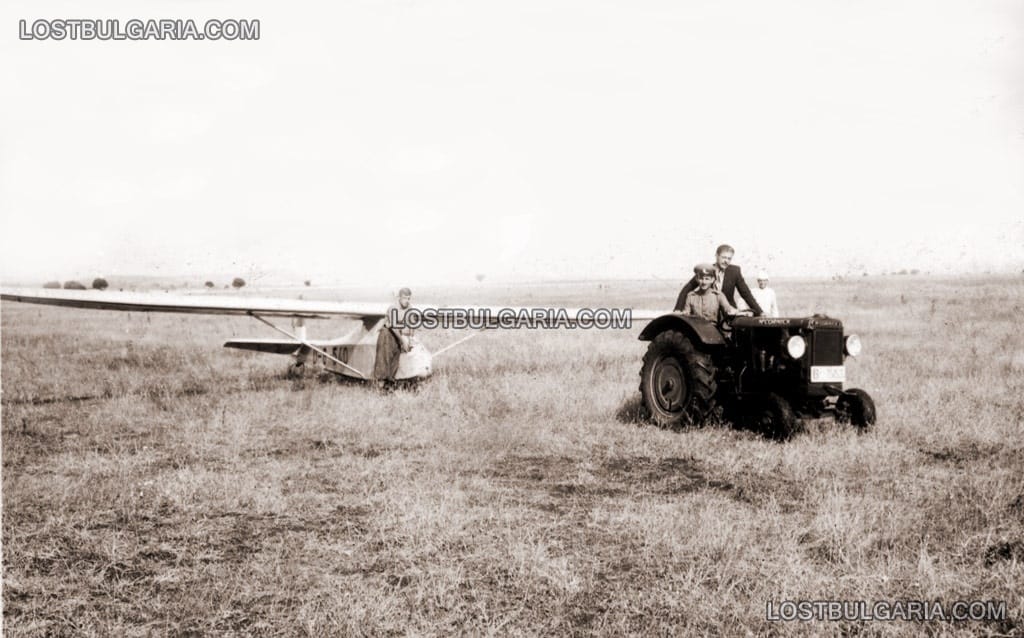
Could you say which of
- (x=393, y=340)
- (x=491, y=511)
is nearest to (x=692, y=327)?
(x=491, y=511)

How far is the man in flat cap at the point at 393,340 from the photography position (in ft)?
32.6

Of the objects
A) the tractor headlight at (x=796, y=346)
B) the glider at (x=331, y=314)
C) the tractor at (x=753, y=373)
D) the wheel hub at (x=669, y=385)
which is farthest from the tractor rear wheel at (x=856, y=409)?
the glider at (x=331, y=314)

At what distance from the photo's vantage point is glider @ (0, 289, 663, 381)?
9036mm

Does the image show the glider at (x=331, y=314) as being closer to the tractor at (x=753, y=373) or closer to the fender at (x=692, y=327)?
the fender at (x=692, y=327)

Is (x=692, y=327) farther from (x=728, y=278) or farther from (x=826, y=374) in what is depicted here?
(x=826, y=374)

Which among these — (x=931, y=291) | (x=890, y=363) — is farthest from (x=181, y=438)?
(x=931, y=291)

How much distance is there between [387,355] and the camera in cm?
1005

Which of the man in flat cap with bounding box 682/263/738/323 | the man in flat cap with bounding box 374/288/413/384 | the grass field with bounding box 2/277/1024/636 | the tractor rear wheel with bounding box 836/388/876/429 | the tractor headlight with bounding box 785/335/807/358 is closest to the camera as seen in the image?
the grass field with bounding box 2/277/1024/636

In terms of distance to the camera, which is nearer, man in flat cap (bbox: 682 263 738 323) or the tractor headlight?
the tractor headlight

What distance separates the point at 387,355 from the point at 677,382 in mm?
4497

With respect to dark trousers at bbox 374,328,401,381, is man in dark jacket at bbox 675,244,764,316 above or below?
above

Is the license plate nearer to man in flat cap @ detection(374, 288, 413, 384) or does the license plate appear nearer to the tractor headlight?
the tractor headlight

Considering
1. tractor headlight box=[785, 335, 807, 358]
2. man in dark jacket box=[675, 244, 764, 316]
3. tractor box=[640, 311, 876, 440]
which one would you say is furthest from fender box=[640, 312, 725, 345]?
tractor headlight box=[785, 335, 807, 358]

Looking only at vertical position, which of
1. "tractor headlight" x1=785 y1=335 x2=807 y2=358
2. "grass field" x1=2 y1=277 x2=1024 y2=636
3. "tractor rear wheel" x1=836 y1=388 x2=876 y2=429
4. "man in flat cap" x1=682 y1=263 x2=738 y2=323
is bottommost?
"grass field" x1=2 y1=277 x2=1024 y2=636
